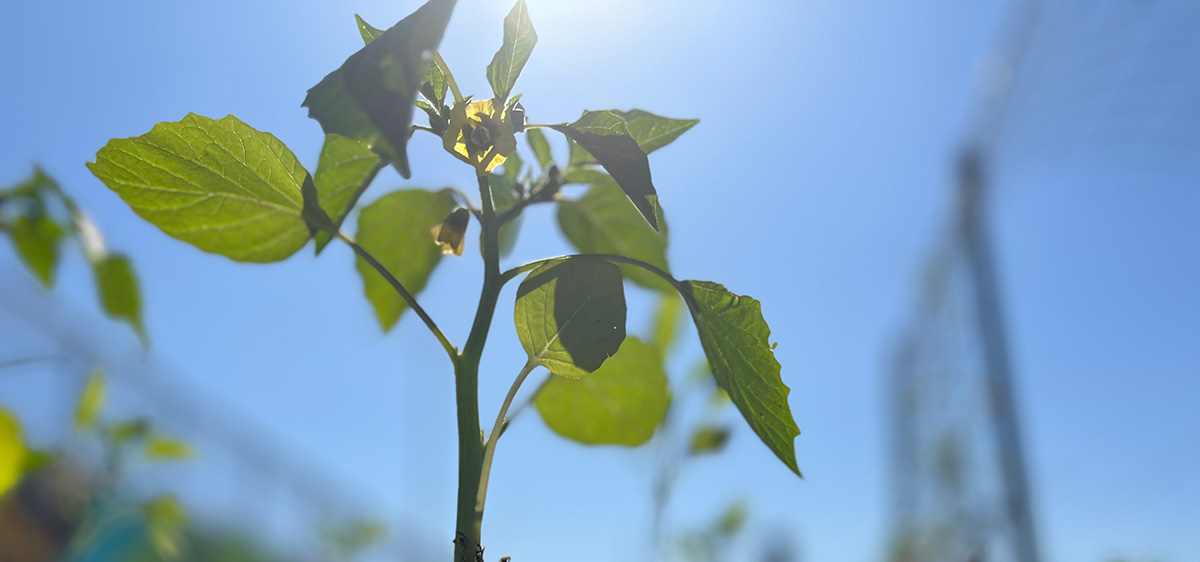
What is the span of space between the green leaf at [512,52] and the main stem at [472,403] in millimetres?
44

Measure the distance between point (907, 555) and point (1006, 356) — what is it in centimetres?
73

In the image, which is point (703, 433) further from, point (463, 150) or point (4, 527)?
point (4, 527)

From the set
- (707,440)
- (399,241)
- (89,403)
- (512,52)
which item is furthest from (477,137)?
(89,403)

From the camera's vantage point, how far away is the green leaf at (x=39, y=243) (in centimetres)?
41

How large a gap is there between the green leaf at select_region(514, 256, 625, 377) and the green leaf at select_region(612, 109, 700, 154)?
0.09 meters

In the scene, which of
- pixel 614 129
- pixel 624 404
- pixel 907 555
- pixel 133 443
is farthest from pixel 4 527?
pixel 907 555

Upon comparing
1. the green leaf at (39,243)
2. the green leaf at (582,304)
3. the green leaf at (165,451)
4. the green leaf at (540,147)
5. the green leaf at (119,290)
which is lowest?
the green leaf at (582,304)

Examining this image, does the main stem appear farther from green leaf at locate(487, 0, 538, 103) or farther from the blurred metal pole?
the blurred metal pole

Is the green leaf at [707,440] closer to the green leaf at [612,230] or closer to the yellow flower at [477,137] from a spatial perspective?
the green leaf at [612,230]

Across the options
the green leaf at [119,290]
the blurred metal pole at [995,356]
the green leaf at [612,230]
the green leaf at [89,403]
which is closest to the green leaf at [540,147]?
the green leaf at [612,230]

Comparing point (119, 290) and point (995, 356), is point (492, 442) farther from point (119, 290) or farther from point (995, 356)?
point (995, 356)

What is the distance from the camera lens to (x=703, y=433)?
1005 millimetres

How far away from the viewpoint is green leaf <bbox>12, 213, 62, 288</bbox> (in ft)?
1.34

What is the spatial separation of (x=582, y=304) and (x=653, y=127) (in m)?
0.11
